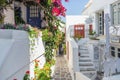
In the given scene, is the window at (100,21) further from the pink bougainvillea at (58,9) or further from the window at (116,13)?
the pink bougainvillea at (58,9)

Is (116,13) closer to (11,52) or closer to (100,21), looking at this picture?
(100,21)

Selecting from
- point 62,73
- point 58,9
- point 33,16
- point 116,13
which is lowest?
point 62,73

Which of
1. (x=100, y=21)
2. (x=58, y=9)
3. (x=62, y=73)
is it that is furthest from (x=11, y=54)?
(x=100, y=21)

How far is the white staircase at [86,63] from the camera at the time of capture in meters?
18.0

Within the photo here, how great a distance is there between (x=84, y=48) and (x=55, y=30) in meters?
14.3

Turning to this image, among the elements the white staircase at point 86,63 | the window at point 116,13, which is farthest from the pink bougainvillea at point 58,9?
the window at point 116,13

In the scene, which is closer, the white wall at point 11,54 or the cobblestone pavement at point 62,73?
the white wall at point 11,54

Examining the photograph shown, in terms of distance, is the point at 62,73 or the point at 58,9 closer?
the point at 58,9

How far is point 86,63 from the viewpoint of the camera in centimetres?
1995

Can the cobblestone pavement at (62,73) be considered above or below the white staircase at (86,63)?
below

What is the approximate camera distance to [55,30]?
9.07 m

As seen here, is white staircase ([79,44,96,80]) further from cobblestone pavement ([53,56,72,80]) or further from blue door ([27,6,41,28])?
blue door ([27,6,41,28])

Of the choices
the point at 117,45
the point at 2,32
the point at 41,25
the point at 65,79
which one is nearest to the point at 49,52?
the point at 65,79

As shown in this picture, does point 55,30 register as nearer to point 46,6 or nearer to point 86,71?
point 46,6
